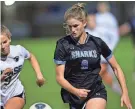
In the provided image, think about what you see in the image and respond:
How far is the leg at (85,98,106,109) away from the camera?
4.84 metres

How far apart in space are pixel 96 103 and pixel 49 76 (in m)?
5.53

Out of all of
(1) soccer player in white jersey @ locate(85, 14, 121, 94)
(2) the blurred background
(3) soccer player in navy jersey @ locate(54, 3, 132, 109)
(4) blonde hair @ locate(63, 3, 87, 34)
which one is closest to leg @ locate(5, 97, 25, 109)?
(3) soccer player in navy jersey @ locate(54, 3, 132, 109)

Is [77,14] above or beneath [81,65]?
above

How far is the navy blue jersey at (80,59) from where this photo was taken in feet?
16.3

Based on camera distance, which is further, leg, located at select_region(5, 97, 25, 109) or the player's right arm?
leg, located at select_region(5, 97, 25, 109)

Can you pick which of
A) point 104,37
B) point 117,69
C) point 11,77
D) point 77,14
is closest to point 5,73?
point 11,77

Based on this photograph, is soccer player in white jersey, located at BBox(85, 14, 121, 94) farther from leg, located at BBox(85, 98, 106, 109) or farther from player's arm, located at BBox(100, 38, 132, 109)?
leg, located at BBox(85, 98, 106, 109)

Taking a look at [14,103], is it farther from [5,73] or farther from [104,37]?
[104,37]

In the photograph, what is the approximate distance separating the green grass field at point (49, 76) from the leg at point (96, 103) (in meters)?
1.29

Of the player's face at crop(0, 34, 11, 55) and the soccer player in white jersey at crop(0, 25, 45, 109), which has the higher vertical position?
the player's face at crop(0, 34, 11, 55)

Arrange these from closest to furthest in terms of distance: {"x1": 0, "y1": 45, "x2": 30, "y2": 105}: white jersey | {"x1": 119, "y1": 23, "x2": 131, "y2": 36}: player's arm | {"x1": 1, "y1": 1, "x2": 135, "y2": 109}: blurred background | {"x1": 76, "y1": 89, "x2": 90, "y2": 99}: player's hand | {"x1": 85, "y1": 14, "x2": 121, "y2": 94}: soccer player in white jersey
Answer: {"x1": 76, "y1": 89, "x2": 90, "y2": 99}: player's hand < {"x1": 0, "y1": 45, "x2": 30, "y2": 105}: white jersey < {"x1": 85, "y1": 14, "x2": 121, "y2": 94}: soccer player in white jersey < {"x1": 1, "y1": 1, "x2": 135, "y2": 109}: blurred background < {"x1": 119, "y1": 23, "x2": 131, "y2": 36}: player's arm

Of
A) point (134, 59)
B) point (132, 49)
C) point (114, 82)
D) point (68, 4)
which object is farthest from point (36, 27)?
point (114, 82)

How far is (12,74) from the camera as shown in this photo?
16.8 ft

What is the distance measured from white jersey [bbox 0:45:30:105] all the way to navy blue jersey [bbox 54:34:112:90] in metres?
0.47
